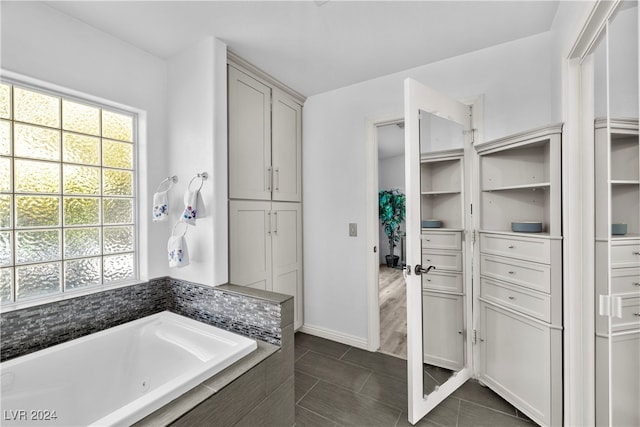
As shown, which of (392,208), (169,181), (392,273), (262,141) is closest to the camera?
(169,181)

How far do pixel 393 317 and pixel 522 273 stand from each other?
175 cm

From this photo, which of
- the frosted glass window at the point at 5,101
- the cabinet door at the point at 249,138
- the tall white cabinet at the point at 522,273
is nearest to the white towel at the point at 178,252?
the cabinet door at the point at 249,138

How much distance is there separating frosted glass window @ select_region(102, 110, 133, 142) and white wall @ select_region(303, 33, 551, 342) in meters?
1.52

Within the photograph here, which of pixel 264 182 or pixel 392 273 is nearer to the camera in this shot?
pixel 264 182

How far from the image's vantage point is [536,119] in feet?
5.99

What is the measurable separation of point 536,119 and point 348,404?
89.4 inches

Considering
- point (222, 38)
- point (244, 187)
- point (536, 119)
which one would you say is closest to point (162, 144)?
point (244, 187)

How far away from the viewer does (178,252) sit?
1.84 metres

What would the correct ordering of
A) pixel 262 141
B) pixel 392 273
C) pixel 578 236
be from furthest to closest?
pixel 392 273 → pixel 262 141 → pixel 578 236

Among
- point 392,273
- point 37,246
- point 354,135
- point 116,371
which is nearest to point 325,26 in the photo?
point 354,135

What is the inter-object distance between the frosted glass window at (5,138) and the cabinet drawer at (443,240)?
244 centimetres

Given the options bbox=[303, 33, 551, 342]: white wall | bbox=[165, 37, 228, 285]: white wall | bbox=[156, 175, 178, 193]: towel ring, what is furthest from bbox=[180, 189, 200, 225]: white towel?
bbox=[303, 33, 551, 342]: white wall

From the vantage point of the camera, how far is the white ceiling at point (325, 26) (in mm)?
1585

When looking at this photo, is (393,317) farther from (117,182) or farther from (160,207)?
(117,182)
